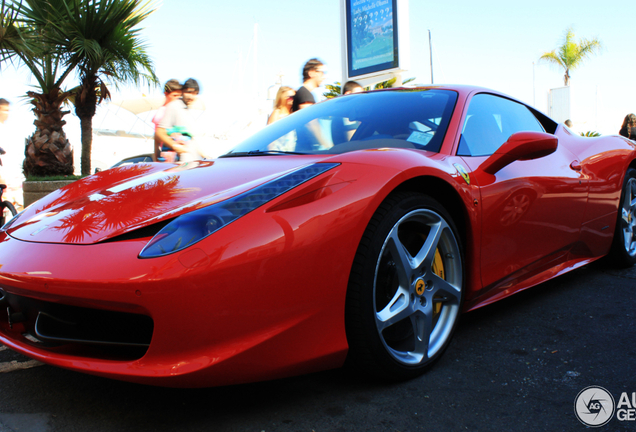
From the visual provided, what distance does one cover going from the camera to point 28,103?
8500mm

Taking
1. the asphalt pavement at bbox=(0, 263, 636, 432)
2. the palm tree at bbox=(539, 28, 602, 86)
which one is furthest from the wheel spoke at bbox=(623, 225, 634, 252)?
the palm tree at bbox=(539, 28, 602, 86)

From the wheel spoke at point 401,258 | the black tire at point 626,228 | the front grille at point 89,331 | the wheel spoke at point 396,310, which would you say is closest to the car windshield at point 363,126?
the wheel spoke at point 401,258

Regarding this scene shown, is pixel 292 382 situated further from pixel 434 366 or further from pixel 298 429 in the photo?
pixel 434 366

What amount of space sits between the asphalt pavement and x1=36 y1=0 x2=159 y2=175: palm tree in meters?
6.57

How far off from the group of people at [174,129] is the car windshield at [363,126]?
2111mm

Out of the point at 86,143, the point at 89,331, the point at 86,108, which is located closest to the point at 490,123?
the point at 89,331

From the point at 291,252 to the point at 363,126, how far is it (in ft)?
3.63

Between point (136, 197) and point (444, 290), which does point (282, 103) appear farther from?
point (444, 290)

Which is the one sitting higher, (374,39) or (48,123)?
(374,39)

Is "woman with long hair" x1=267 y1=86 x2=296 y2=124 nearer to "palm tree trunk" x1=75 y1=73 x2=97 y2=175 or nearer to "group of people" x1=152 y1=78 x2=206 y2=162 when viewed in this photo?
"group of people" x1=152 y1=78 x2=206 y2=162

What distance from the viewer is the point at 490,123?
8.22 feet

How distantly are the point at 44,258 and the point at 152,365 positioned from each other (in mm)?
482

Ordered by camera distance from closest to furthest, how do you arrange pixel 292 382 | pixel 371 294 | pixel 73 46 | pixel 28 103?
pixel 371 294 < pixel 292 382 < pixel 73 46 < pixel 28 103

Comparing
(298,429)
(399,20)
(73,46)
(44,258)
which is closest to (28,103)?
(73,46)
